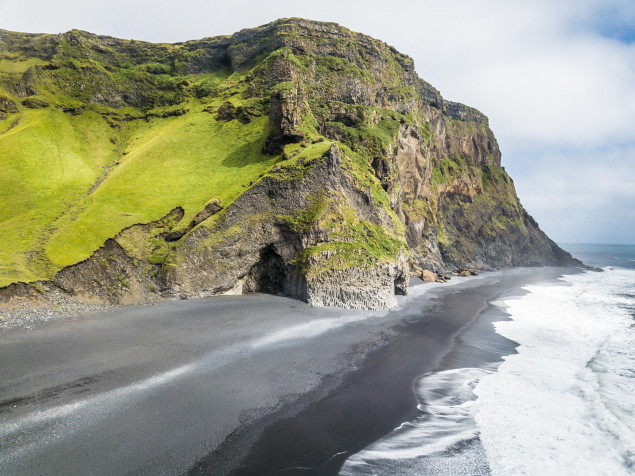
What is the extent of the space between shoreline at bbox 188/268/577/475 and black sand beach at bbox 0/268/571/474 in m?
0.06

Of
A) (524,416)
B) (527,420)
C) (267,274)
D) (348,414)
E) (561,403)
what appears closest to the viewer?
(348,414)

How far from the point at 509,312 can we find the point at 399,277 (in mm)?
12313

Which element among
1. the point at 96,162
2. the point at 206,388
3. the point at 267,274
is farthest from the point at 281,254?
the point at 96,162

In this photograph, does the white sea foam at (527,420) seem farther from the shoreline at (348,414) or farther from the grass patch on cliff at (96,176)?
the grass patch on cliff at (96,176)

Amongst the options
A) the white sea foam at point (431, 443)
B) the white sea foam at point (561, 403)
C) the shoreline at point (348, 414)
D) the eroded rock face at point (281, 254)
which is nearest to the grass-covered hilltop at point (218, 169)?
the eroded rock face at point (281, 254)

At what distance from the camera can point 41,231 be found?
86.6 ft

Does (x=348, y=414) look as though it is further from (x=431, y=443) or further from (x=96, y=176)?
(x=96, y=176)

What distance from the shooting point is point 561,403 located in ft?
48.2

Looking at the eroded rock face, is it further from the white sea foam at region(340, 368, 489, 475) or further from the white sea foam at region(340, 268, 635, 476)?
the white sea foam at region(340, 368, 489, 475)

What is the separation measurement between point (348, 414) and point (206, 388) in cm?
630

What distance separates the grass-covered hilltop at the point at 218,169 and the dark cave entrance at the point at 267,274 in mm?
147

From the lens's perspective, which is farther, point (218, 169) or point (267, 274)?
point (218, 169)

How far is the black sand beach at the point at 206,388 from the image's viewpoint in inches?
387

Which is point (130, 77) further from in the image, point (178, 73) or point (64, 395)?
point (64, 395)
